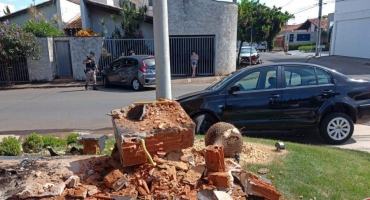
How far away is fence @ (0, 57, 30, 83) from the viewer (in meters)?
17.6

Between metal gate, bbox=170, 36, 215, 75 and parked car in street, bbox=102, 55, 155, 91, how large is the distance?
157 inches

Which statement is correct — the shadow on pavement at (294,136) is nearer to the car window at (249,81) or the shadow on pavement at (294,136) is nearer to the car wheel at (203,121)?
the car wheel at (203,121)

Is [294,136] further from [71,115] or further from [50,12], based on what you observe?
[50,12]

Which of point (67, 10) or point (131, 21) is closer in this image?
point (131, 21)

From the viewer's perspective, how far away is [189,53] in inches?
730

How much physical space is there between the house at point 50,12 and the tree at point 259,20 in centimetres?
1519

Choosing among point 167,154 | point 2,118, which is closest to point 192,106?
point 167,154

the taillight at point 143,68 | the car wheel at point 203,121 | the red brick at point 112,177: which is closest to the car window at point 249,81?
the car wheel at point 203,121

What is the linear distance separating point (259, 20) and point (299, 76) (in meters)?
19.9

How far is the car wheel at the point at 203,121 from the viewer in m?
6.11

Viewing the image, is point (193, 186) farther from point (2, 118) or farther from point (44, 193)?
point (2, 118)

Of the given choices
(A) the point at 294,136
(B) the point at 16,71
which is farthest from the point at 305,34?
(A) the point at 294,136

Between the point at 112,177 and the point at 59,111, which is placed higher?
the point at 112,177

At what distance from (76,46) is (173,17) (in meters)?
6.25
